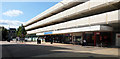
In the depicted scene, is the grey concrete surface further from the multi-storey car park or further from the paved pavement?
the multi-storey car park

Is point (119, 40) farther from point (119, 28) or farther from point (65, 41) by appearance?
point (65, 41)

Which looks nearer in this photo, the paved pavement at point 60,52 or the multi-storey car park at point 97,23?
the paved pavement at point 60,52

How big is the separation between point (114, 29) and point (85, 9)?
6910mm

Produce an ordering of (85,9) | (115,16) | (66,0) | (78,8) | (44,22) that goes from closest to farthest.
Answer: (115,16), (85,9), (78,8), (66,0), (44,22)

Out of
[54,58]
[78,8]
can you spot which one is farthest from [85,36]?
[54,58]

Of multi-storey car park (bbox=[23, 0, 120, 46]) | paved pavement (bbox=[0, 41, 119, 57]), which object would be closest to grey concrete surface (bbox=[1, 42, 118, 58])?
paved pavement (bbox=[0, 41, 119, 57])

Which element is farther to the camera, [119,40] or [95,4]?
[95,4]

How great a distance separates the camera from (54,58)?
32.4 ft

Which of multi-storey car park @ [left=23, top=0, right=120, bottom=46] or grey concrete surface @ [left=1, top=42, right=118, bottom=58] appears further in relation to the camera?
multi-storey car park @ [left=23, top=0, right=120, bottom=46]

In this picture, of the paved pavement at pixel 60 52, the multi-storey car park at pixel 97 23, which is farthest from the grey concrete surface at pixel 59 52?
the multi-storey car park at pixel 97 23

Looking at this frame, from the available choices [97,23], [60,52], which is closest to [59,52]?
[60,52]

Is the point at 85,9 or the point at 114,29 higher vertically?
the point at 85,9

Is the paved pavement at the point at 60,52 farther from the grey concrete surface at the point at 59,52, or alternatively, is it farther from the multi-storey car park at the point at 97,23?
the multi-storey car park at the point at 97,23

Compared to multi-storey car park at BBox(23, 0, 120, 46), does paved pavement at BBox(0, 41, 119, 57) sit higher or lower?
lower
